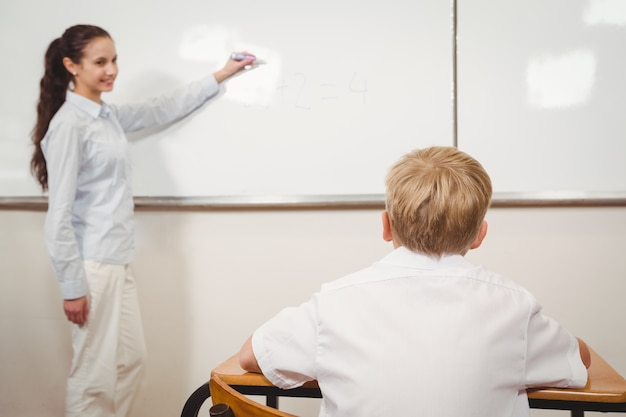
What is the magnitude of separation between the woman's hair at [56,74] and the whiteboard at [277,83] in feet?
0.83

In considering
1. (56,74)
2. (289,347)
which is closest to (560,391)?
(289,347)

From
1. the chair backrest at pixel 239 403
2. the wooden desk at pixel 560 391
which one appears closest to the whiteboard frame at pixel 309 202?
the wooden desk at pixel 560 391

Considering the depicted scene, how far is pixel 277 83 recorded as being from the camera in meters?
1.94

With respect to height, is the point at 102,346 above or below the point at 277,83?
below

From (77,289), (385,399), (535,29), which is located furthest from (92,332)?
(535,29)

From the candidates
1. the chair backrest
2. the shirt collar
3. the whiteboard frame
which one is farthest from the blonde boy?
the shirt collar

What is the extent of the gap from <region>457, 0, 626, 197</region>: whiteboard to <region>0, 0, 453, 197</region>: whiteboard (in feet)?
0.30

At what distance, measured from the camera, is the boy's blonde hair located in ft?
2.80

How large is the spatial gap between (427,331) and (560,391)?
236 millimetres

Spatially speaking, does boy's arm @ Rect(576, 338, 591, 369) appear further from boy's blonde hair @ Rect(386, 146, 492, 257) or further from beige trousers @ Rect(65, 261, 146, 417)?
beige trousers @ Rect(65, 261, 146, 417)

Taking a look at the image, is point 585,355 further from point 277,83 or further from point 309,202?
point 277,83

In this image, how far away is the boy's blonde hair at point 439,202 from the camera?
854 mm

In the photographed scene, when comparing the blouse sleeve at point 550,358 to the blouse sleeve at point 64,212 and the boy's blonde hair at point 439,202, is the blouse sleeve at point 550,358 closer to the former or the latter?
the boy's blonde hair at point 439,202

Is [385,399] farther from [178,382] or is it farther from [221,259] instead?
[178,382]
